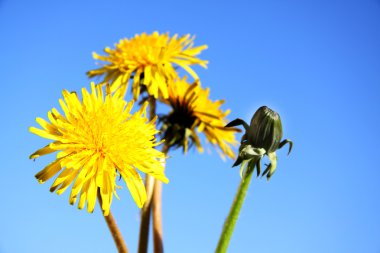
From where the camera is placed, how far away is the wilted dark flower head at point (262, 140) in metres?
2.07

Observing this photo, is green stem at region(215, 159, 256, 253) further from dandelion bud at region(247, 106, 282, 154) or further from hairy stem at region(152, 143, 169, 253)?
hairy stem at region(152, 143, 169, 253)

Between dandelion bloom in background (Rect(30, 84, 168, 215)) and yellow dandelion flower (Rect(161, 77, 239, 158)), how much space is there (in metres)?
0.96

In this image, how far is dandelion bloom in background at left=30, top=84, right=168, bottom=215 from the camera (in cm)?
187

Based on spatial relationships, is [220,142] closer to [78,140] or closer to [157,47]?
[157,47]

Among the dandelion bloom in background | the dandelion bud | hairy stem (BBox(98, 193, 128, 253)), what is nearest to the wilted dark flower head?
the dandelion bud

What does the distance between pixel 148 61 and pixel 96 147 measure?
94 centimetres

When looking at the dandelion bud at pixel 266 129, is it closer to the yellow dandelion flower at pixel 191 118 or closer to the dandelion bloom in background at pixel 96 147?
the dandelion bloom in background at pixel 96 147

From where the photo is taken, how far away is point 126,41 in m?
3.04

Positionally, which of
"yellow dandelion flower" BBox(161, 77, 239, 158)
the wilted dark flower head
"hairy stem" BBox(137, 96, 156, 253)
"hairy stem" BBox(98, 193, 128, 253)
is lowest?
"hairy stem" BBox(98, 193, 128, 253)

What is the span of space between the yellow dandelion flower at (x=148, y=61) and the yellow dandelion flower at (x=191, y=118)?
0.51ft

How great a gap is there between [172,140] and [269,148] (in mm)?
990

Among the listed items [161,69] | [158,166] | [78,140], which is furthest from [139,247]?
[161,69]

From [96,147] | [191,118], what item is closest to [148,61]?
[191,118]

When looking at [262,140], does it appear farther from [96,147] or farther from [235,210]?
[96,147]
